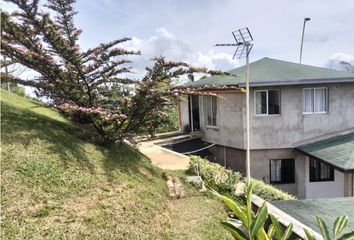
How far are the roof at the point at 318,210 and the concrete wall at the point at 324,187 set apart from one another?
8454 millimetres

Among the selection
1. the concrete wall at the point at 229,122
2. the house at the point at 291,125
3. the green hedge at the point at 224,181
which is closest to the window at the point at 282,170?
the house at the point at 291,125

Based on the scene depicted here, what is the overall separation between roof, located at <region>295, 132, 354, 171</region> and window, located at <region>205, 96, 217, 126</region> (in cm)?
484

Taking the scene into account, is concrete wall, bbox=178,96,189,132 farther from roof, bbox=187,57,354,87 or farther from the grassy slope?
the grassy slope

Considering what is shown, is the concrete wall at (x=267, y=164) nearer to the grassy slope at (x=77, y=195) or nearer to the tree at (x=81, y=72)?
the tree at (x=81, y=72)

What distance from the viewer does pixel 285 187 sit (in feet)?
53.2

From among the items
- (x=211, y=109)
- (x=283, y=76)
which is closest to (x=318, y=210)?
(x=283, y=76)

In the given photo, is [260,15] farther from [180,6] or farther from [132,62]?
[132,62]

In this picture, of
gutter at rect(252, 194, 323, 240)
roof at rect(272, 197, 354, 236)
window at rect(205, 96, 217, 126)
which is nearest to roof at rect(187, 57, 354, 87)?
window at rect(205, 96, 217, 126)

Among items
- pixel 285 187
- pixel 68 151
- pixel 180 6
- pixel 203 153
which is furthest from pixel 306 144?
pixel 68 151

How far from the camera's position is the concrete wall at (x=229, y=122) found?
51.1 feet

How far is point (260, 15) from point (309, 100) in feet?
16.9

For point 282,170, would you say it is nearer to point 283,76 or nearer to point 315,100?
point 315,100

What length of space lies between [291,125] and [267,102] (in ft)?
5.79

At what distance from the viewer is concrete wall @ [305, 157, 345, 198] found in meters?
15.1
